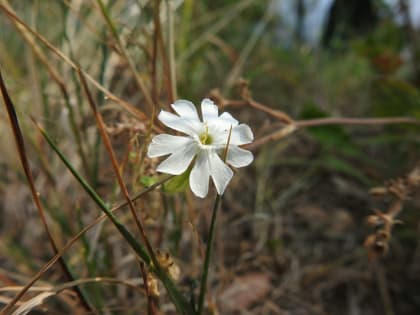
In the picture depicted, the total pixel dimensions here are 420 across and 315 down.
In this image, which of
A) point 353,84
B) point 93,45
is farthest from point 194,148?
point 353,84

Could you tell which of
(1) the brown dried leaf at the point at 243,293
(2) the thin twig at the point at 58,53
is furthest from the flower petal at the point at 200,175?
(1) the brown dried leaf at the point at 243,293

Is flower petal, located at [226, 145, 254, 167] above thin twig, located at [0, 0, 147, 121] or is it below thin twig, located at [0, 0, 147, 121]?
below

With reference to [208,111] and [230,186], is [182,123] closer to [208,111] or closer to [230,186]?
[208,111]

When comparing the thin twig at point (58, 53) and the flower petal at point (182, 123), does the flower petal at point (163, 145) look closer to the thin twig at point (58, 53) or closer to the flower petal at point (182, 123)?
the flower petal at point (182, 123)

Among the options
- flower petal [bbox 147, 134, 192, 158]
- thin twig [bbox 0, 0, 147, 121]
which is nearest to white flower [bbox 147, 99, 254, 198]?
flower petal [bbox 147, 134, 192, 158]

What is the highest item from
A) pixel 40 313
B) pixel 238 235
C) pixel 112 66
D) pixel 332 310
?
pixel 112 66

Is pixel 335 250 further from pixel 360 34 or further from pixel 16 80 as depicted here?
pixel 16 80

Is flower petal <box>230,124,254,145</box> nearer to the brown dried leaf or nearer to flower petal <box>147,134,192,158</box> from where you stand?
flower petal <box>147,134,192,158</box>
